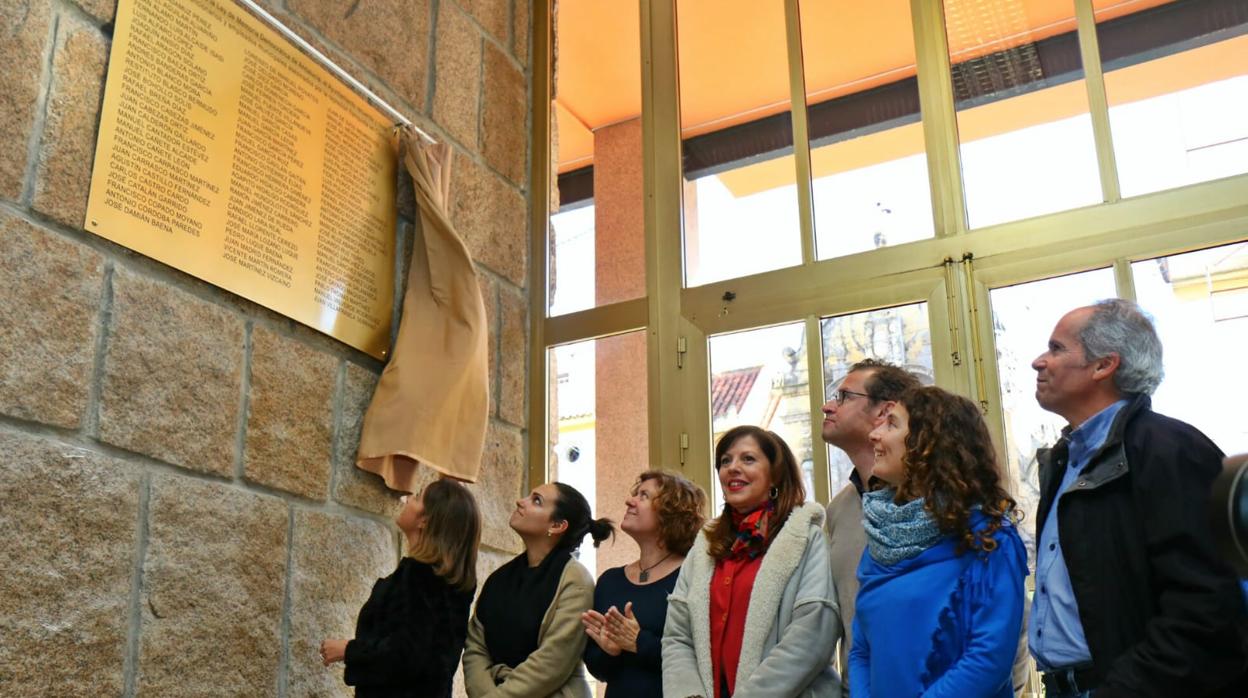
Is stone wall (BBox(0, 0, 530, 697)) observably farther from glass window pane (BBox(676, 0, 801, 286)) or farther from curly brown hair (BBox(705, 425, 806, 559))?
glass window pane (BBox(676, 0, 801, 286))

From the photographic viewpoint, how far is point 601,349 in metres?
4.48

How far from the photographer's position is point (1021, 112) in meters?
3.86

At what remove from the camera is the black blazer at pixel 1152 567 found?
6.14 feet

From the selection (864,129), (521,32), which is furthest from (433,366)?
(521,32)

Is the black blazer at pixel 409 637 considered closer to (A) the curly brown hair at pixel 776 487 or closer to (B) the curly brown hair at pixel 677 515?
(B) the curly brown hair at pixel 677 515

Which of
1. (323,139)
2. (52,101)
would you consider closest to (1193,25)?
(323,139)

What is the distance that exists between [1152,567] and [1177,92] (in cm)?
216

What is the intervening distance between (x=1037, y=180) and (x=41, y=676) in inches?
127

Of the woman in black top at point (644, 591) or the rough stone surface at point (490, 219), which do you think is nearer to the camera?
the woman in black top at point (644, 591)

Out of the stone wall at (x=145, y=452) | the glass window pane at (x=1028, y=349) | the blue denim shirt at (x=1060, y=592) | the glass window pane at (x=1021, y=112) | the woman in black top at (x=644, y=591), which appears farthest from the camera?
the glass window pane at (x=1021, y=112)

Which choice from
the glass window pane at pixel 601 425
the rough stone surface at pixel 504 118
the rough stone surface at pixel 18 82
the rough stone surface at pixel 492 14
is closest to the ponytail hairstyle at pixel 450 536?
the glass window pane at pixel 601 425

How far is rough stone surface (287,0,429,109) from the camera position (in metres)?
3.80

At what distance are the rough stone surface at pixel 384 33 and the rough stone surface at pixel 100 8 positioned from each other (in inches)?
28.5

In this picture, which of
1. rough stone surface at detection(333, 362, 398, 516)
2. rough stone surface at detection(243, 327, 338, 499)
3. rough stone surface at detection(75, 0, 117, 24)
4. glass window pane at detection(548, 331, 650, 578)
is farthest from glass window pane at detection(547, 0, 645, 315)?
rough stone surface at detection(75, 0, 117, 24)
